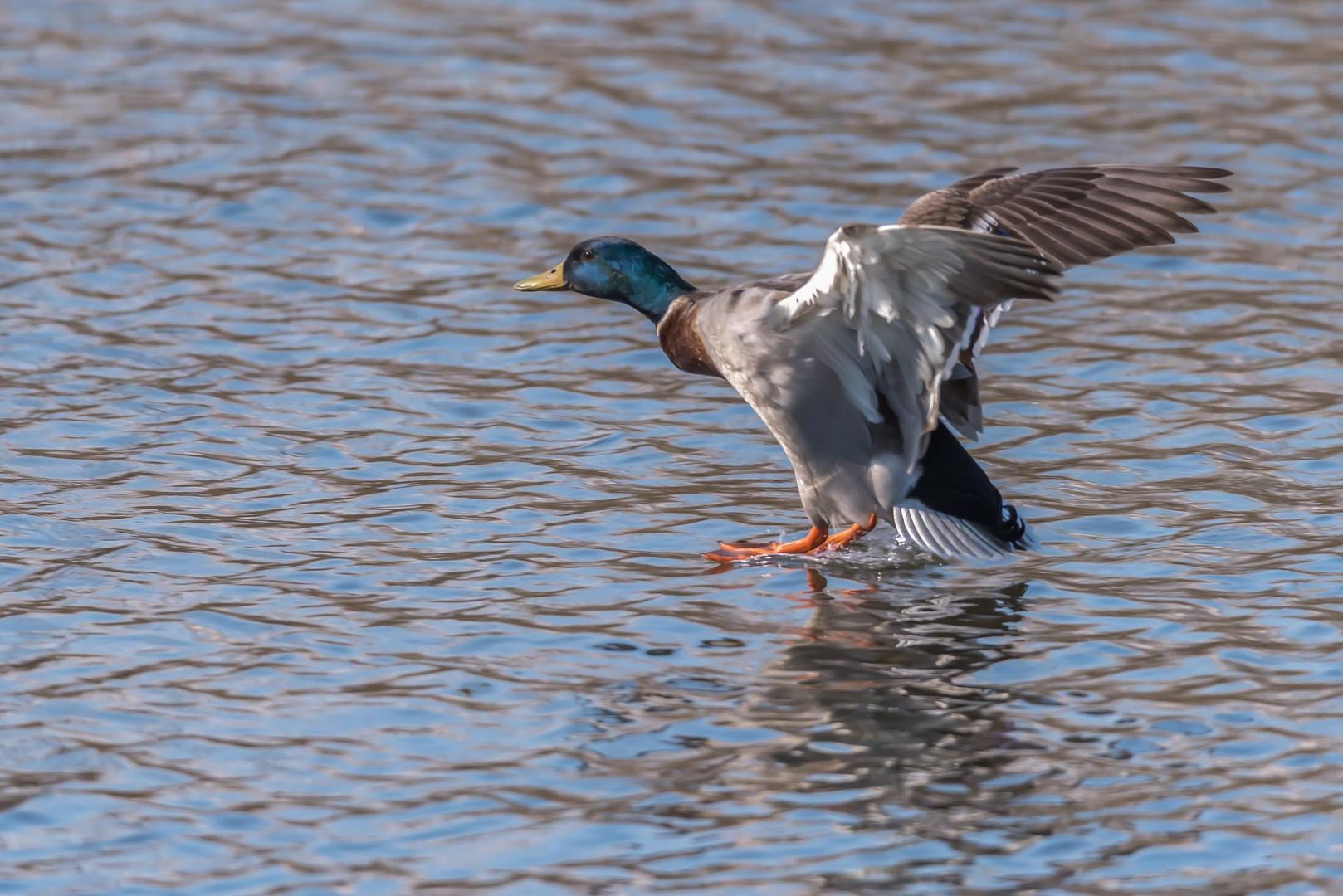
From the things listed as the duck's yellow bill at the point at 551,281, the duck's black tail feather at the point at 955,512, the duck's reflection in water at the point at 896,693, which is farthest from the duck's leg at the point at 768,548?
the duck's yellow bill at the point at 551,281

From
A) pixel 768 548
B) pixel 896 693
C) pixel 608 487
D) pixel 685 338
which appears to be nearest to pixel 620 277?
pixel 685 338

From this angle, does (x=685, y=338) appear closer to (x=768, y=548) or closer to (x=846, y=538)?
(x=768, y=548)

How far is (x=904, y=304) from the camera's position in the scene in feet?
22.3

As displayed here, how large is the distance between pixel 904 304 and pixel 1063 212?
3.93 ft

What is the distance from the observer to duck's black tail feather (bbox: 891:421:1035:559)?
7.36 m

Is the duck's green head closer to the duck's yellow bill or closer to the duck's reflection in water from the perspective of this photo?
the duck's yellow bill

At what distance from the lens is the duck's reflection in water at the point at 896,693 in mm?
5812

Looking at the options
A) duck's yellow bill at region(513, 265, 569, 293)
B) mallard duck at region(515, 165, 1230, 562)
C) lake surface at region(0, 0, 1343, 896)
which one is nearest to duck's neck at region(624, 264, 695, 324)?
mallard duck at region(515, 165, 1230, 562)

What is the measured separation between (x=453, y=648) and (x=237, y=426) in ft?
8.62

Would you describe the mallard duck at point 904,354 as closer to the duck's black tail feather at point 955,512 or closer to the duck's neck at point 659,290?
the duck's black tail feather at point 955,512

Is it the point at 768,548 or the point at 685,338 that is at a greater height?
the point at 685,338

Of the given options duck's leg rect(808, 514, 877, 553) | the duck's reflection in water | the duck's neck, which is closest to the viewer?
the duck's reflection in water

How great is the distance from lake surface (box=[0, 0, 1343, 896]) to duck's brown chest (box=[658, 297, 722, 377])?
2.03ft

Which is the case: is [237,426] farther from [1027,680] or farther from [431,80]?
[431,80]
